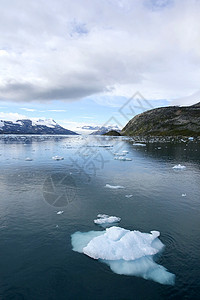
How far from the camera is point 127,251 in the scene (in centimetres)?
1301

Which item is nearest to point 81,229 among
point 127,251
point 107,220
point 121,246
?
point 107,220

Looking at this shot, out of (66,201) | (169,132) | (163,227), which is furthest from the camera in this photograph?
(169,132)

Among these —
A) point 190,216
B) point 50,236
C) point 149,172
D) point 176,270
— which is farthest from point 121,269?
point 149,172

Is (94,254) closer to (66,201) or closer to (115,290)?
(115,290)

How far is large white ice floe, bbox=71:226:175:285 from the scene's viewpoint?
1191 centimetres

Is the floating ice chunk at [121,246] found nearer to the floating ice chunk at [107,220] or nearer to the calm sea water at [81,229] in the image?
the calm sea water at [81,229]

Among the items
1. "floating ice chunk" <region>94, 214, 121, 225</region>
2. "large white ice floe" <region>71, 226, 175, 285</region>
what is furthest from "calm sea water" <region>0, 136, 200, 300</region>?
"floating ice chunk" <region>94, 214, 121, 225</region>

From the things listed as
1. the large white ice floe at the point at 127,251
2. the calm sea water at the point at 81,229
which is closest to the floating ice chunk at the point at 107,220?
the calm sea water at the point at 81,229

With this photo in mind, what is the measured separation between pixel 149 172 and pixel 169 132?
17256cm

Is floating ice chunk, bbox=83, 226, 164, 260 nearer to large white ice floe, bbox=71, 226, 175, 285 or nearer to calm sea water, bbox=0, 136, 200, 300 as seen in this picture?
large white ice floe, bbox=71, 226, 175, 285

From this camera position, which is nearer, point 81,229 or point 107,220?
point 81,229

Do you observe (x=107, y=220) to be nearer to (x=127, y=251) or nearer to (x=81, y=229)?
(x=81, y=229)

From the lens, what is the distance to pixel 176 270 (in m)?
12.0

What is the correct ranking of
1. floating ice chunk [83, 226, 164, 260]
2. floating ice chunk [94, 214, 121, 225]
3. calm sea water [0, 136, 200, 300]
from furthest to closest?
floating ice chunk [94, 214, 121, 225]
floating ice chunk [83, 226, 164, 260]
calm sea water [0, 136, 200, 300]
